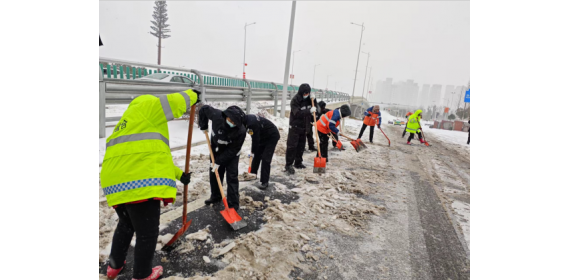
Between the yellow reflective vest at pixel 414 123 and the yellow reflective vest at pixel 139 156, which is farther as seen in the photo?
the yellow reflective vest at pixel 414 123

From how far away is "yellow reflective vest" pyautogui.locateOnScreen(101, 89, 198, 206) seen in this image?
73.4 inches

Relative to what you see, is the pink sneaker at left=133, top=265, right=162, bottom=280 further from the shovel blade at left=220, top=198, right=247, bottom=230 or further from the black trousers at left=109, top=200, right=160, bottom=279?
the shovel blade at left=220, top=198, right=247, bottom=230

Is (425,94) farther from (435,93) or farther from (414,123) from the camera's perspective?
(414,123)

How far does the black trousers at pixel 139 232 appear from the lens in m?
1.97

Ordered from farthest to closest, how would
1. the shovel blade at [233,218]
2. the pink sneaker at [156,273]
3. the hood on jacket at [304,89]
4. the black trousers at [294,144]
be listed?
1. the hood on jacket at [304,89]
2. the black trousers at [294,144]
3. the shovel blade at [233,218]
4. the pink sneaker at [156,273]

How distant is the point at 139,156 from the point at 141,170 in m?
0.10

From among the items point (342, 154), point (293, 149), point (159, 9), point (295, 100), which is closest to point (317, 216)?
point (293, 149)

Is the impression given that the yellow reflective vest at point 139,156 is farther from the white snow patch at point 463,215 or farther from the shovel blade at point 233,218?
the white snow patch at point 463,215

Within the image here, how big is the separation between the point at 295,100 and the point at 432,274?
4.05 metres

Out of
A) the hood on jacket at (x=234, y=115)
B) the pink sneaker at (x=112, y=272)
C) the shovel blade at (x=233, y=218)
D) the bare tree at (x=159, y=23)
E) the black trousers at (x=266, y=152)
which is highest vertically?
the bare tree at (x=159, y=23)

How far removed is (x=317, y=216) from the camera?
3.61 metres

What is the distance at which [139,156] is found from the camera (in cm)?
188

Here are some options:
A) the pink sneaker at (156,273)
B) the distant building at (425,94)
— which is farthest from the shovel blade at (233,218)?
the distant building at (425,94)

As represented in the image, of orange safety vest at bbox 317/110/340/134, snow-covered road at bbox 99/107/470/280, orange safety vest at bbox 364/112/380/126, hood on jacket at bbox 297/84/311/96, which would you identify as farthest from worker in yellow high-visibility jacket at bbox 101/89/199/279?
orange safety vest at bbox 364/112/380/126
